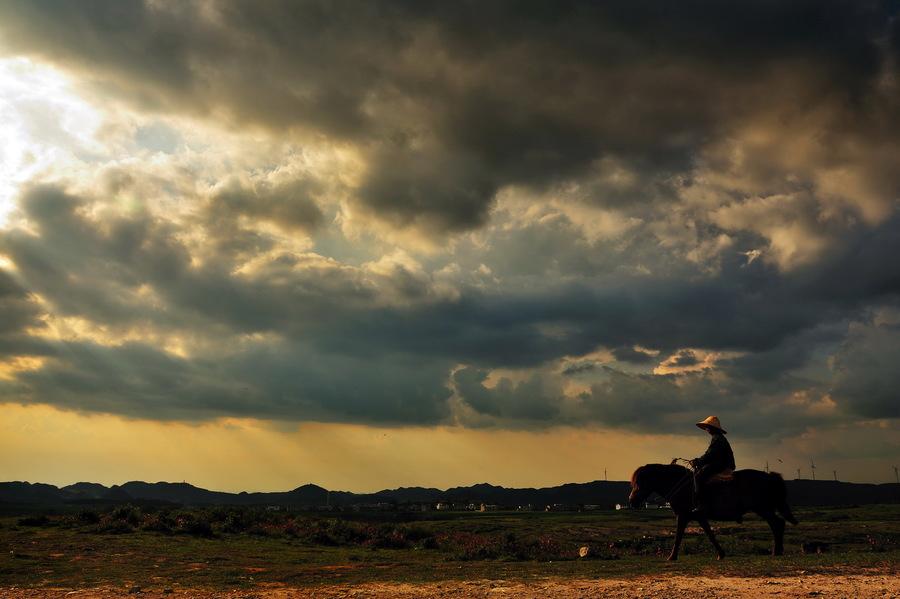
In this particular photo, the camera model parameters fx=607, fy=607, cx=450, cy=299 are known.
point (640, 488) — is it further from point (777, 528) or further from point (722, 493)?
point (777, 528)

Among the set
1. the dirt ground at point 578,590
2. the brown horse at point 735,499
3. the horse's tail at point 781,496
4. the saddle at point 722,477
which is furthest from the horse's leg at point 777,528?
the dirt ground at point 578,590

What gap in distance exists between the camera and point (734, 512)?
68.5ft

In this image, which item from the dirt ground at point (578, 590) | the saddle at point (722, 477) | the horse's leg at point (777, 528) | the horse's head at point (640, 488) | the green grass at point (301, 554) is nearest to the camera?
the dirt ground at point (578, 590)

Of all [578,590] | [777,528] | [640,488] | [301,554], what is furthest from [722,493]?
[301,554]

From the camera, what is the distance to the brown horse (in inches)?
818

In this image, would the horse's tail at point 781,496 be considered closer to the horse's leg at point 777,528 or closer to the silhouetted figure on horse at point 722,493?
the silhouetted figure on horse at point 722,493

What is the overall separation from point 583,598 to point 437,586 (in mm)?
4434

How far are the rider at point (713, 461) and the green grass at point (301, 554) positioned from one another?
7.44 feet

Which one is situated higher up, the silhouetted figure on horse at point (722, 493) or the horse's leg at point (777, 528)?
the silhouetted figure on horse at point (722, 493)

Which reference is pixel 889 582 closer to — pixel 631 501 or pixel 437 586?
pixel 631 501

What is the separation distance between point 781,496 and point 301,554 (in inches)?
787

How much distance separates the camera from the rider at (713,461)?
20.9 m

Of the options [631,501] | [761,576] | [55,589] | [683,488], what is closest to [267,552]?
[55,589]

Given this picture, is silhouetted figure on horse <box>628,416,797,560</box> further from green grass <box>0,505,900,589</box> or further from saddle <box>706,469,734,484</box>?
green grass <box>0,505,900,589</box>
